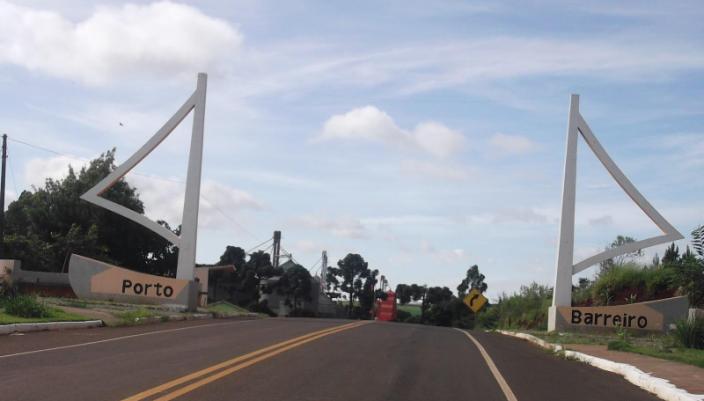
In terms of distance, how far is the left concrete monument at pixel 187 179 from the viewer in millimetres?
37125

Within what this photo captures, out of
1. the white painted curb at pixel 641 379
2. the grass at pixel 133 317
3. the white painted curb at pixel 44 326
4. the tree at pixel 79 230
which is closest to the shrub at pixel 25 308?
the white painted curb at pixel 44 326

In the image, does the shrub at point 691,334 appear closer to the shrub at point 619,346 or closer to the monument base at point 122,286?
the shrub at point 619,346

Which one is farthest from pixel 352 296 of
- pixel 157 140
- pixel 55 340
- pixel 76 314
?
pixel 55 340

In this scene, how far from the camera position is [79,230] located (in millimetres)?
63031

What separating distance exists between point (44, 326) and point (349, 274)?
77771mm

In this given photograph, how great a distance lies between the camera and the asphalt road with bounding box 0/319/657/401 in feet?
35.2

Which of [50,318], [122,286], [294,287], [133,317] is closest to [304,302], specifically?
[294,287]

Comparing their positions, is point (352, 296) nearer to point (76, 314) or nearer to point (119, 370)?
point (76, 314)

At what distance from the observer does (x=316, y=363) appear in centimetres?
1430

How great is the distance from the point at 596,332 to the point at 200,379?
921 inches

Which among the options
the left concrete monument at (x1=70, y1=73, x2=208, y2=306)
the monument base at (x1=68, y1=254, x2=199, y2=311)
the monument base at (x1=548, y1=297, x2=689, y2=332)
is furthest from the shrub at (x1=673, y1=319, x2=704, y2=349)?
the left concrete monument at (x1=70, y1=73, x2=208, y2=306)

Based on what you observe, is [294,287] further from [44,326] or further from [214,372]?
[214,372]

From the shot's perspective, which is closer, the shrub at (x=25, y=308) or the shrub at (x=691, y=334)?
the shrub at (x=691, y=334)

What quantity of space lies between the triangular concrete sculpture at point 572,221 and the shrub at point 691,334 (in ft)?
47.0
